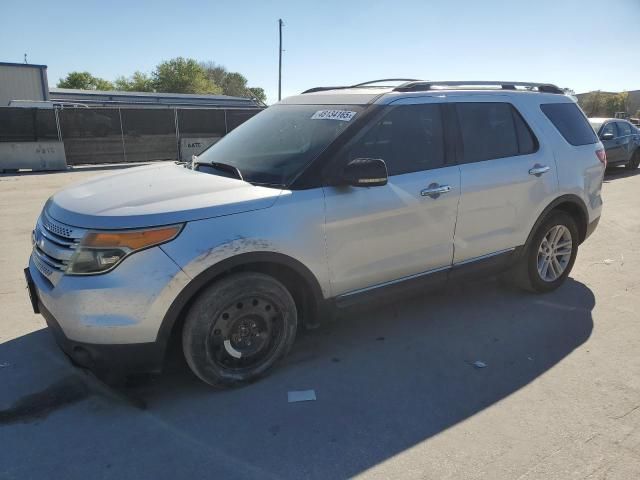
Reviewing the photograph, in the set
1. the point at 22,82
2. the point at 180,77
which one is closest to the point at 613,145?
the point at 22,82

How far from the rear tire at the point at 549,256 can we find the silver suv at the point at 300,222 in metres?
0.02

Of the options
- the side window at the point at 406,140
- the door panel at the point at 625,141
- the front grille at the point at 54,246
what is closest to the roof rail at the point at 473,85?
the side window at the point at 406,140

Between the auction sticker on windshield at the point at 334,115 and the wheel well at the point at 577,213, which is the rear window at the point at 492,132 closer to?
the wheel well at the point at 577,213

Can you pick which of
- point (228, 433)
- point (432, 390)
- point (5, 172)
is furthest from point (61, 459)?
point (5, 172)

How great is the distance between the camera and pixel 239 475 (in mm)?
2371

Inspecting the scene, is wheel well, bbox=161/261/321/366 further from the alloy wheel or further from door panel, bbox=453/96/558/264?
the alloy wheel

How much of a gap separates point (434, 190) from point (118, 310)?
7.46 feet

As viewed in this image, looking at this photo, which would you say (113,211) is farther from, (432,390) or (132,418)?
(432,390)

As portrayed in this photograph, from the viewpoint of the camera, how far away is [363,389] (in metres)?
3.10

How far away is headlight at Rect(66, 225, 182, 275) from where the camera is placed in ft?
8.41

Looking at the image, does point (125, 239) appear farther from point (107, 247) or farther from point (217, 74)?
point (217, 74)

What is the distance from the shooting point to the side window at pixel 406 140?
11.1 feet

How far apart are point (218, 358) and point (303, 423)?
2.16 feet

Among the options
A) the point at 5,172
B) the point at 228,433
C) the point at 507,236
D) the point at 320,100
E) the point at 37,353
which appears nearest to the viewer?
the point at 228,433
